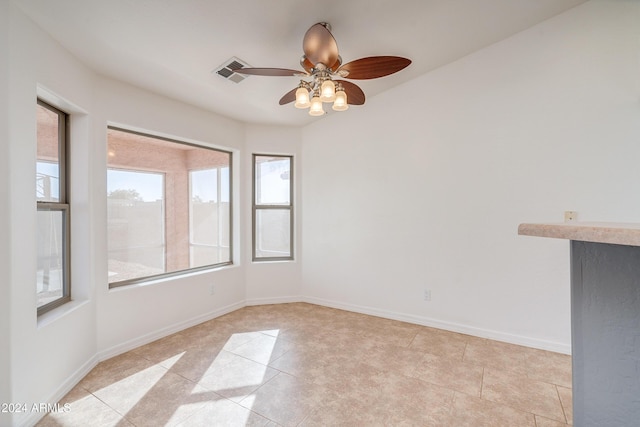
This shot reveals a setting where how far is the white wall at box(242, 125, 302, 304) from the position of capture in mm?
3934

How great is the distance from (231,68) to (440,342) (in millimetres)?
3347

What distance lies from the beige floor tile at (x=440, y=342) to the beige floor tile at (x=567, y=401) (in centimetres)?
70

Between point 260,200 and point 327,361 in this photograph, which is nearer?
point 327,361

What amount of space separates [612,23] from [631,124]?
87cm

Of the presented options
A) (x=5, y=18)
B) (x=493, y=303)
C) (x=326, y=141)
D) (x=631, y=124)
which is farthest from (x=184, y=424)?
(x=631, y=124)

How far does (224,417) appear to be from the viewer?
181cm

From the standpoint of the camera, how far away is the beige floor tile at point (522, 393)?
73.9 inches

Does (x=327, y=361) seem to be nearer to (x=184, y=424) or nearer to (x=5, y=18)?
(x=184, y=424)

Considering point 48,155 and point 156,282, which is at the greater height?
point 48,155

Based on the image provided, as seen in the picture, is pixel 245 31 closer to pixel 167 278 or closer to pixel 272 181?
pixel 272 181

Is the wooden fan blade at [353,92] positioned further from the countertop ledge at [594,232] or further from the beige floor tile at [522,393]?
the beige floor tile at [522,393]

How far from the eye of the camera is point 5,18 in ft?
5.23

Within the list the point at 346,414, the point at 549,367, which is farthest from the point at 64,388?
the point at 549,367

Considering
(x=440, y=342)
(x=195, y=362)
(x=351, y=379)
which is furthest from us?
(x=440, y=342)
